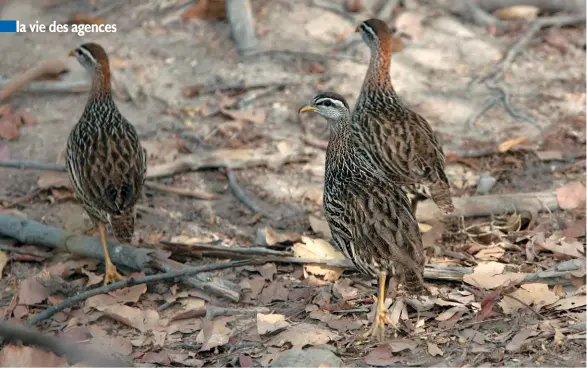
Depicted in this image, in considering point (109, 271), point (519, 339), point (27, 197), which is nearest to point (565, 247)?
point (519, 339)

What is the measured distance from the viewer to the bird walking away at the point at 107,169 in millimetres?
7406

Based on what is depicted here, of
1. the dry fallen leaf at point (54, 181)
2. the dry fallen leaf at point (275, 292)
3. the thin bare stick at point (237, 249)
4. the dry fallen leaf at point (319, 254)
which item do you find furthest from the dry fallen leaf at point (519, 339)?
the dry fallen leaf at point (54, 181)

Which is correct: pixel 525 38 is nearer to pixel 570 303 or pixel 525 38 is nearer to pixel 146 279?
pixel 570 303

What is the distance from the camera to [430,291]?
682 cm

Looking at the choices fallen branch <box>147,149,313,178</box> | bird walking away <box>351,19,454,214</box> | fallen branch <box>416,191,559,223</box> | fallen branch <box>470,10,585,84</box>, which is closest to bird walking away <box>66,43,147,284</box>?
fallen branch <box>147,149,313,178</box>

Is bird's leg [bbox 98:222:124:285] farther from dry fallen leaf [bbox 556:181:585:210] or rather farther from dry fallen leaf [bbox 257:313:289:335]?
dry fallen leaf [bbox 556:181:585:210]

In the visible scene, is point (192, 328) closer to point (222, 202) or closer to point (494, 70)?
point (222, 202)

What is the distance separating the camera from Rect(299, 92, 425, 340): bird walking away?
6.30m

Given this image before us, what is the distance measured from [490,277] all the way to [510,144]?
279cm

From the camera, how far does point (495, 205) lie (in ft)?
26.3

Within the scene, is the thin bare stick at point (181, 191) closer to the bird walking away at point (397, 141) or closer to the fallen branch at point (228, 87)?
the bird walking away at point (397, 141)

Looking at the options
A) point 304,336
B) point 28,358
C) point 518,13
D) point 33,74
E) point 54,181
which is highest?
point 518,13

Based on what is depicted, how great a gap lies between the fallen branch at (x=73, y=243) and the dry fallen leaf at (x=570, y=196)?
353 cm

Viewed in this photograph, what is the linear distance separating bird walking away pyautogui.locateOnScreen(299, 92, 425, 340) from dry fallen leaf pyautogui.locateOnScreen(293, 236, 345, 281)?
2.08 feet
